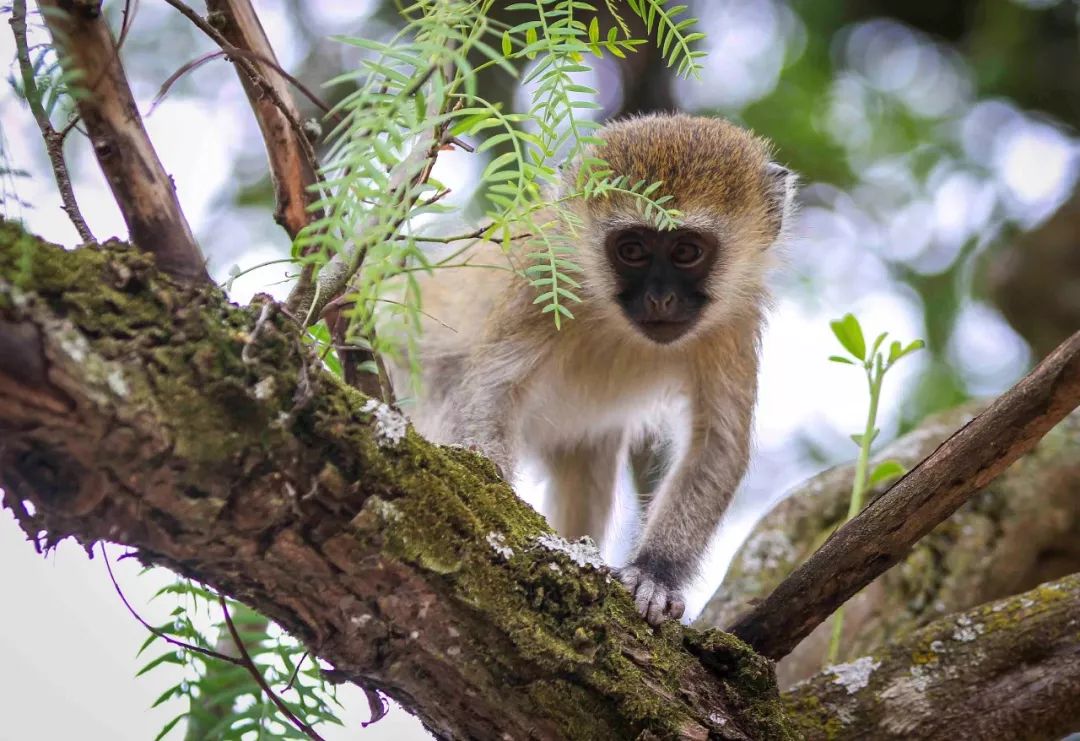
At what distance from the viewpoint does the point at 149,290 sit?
5.92 ft

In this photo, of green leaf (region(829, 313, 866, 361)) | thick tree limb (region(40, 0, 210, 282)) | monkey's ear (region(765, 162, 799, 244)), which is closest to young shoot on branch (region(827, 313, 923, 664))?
green leaf (region(829, 313, 866, 361))

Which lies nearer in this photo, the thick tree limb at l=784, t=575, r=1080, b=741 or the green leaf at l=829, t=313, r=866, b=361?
the thick tree limb at l=784, t=575, r=1080, b=741

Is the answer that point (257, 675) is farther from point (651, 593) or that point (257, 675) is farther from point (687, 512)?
point (687, 512)

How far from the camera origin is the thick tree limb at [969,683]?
9.63 ft

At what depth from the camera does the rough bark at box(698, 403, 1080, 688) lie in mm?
4781

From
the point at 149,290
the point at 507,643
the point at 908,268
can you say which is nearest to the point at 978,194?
the point at 908,268

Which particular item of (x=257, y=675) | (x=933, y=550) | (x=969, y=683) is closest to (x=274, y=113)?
(x=257, y=675)

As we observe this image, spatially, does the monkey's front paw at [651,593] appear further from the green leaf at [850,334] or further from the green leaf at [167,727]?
the green leaf at [167,727]

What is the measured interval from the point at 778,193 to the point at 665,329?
37.0 inches

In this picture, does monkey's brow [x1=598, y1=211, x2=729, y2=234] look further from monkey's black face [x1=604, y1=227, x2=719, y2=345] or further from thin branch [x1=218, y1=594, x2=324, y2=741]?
thin branch [x1=218, y1=594, x2=324, y2=741]

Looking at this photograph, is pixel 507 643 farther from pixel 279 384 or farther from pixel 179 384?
pixel 179 384

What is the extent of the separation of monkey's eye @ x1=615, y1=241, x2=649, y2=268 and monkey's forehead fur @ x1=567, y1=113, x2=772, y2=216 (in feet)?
0.50

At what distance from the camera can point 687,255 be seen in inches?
179

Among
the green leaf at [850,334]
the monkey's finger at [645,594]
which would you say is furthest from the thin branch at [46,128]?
the green leaf at [850,334]
